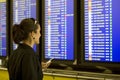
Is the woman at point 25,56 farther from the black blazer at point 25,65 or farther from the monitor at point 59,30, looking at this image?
the monitor at point 59,30

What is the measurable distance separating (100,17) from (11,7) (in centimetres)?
150

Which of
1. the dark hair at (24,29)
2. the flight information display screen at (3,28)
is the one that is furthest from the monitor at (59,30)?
the dark hair at (24,29)

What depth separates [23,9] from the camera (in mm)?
3801

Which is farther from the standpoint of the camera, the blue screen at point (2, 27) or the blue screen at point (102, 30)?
the blue screen at point (2, 27)

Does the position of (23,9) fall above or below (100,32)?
above

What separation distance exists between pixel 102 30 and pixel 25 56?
101cm

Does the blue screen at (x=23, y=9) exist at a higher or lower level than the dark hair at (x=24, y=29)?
higher

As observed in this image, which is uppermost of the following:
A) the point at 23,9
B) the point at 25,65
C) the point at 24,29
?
the point at 23,9

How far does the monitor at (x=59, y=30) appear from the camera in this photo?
10.5 ft

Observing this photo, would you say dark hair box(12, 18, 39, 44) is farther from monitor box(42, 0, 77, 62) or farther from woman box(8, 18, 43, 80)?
monitor box(42, 0, 77, 62)

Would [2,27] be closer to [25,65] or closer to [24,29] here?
[24,29]

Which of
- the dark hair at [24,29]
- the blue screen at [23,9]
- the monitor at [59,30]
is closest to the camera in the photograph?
the dark hair at [24,29]

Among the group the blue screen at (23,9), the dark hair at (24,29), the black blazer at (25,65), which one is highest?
the blue screen at (23,9)

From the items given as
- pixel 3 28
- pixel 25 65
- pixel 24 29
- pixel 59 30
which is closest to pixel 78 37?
pixel 59 30
